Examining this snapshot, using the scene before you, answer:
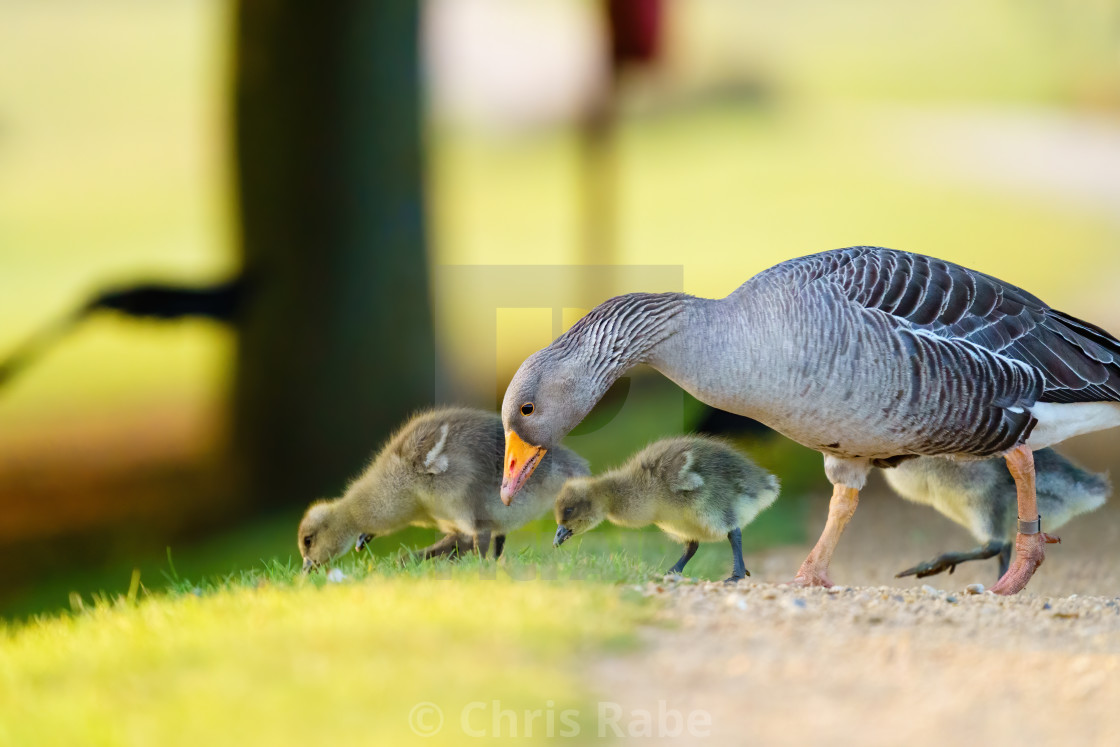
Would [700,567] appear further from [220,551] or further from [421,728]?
[220,551]

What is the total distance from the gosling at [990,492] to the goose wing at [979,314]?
97 cm

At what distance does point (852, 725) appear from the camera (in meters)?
3.33

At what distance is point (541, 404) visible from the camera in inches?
201

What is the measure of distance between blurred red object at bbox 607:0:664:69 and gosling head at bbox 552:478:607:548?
30.3ft

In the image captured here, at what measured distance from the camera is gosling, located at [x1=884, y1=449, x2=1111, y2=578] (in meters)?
6.66

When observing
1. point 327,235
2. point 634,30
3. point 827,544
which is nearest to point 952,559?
point 827,544

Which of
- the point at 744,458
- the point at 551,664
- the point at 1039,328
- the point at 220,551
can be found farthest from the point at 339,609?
the point at 220,551

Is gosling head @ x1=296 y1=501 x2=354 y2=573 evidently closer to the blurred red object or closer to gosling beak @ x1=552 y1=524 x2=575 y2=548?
gosling beak @ x1=552 y1=524 x2=575 y2=548

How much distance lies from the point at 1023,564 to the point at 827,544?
1080 millimetres

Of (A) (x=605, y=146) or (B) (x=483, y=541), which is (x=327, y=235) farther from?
(B) (x=483, y=541)

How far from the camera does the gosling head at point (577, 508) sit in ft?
19.1

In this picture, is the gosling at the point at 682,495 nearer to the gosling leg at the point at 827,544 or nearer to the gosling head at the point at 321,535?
the gosling leg at the point at 827,544

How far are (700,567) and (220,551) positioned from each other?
526cm

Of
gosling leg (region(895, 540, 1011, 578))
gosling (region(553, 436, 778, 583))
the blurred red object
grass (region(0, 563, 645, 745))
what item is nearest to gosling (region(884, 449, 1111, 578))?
gosling leg (region(895, 540, 1011, 578))
